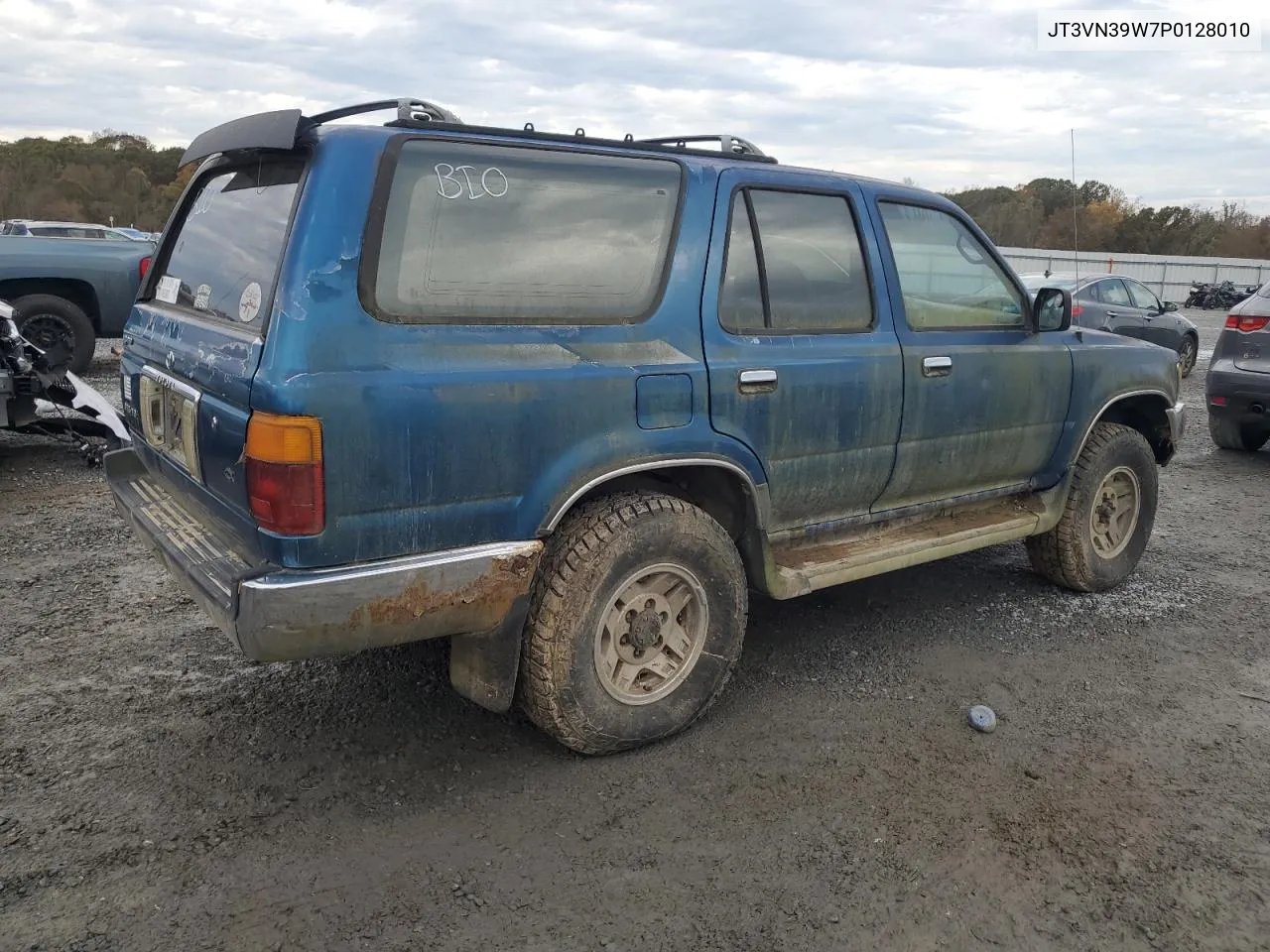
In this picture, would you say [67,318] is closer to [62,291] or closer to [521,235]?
[62,291]

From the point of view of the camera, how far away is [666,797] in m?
3.08

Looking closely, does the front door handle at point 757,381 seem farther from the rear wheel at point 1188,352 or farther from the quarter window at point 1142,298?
the rear wheel at point 1188,352

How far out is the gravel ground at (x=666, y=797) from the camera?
8.28 feet

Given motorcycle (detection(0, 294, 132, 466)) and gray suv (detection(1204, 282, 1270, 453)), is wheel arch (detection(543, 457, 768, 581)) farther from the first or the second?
gray suv (detection(1204, 282, 1270, 453))

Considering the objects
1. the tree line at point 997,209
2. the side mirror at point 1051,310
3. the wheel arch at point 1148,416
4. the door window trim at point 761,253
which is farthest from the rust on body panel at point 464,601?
the tree line at point 997,209

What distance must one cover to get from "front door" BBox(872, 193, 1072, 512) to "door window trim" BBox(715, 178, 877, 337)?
0.43 feet

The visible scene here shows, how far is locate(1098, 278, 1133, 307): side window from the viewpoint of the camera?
43.2 feet

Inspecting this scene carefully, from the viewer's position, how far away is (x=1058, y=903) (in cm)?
262

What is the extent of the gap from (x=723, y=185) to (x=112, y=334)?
8560 mm

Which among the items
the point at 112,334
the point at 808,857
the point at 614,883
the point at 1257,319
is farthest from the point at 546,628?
the point at 112,334

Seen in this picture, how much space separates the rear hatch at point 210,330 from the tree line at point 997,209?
35.2m

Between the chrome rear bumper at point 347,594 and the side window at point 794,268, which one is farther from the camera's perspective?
the side window at point 794,268

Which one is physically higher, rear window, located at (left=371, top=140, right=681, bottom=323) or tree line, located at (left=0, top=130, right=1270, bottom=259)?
tree line, located at (left=0, top=130, right=1270, bottom=259)

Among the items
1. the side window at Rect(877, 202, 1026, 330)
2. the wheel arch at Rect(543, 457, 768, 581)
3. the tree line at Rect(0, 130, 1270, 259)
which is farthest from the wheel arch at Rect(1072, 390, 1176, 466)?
the tree line at Rect(0, 130, 1270, 259)
